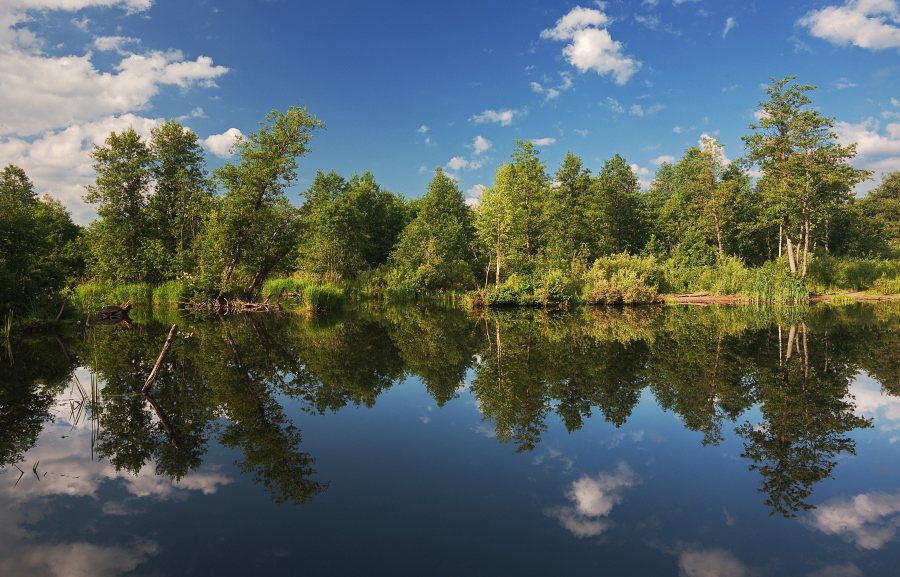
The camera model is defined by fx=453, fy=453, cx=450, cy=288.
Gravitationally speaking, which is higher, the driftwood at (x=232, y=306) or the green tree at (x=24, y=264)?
the green tree at (x=24, y=264)

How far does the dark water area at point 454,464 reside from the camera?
152 inches

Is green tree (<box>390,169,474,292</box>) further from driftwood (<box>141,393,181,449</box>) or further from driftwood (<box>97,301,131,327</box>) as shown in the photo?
driftwood (<box>141,393,181,449</box>)

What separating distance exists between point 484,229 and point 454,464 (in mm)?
26567

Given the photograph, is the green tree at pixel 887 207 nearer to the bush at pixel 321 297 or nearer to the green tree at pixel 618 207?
the green tree at pixel 618 207

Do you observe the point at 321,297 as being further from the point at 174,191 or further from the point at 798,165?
the point at 798,165

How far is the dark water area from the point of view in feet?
12.7

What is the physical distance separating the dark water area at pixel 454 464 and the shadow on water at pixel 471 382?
6cm

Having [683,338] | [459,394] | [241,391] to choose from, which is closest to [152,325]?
[241,391]

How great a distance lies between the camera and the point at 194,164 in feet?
115

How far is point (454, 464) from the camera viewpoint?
5707 millimetres

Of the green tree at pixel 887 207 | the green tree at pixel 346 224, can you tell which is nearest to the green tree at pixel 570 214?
the green tree at pixel 346 224

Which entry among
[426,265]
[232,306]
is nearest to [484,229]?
[426,265]

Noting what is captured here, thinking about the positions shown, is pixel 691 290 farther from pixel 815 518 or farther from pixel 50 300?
pixel 50 300

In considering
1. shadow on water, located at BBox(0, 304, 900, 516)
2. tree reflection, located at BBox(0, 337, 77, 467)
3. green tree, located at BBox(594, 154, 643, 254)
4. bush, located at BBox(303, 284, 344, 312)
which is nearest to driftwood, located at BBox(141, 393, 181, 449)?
shadow on water, located at BBox(0, 304, 900, 516)
